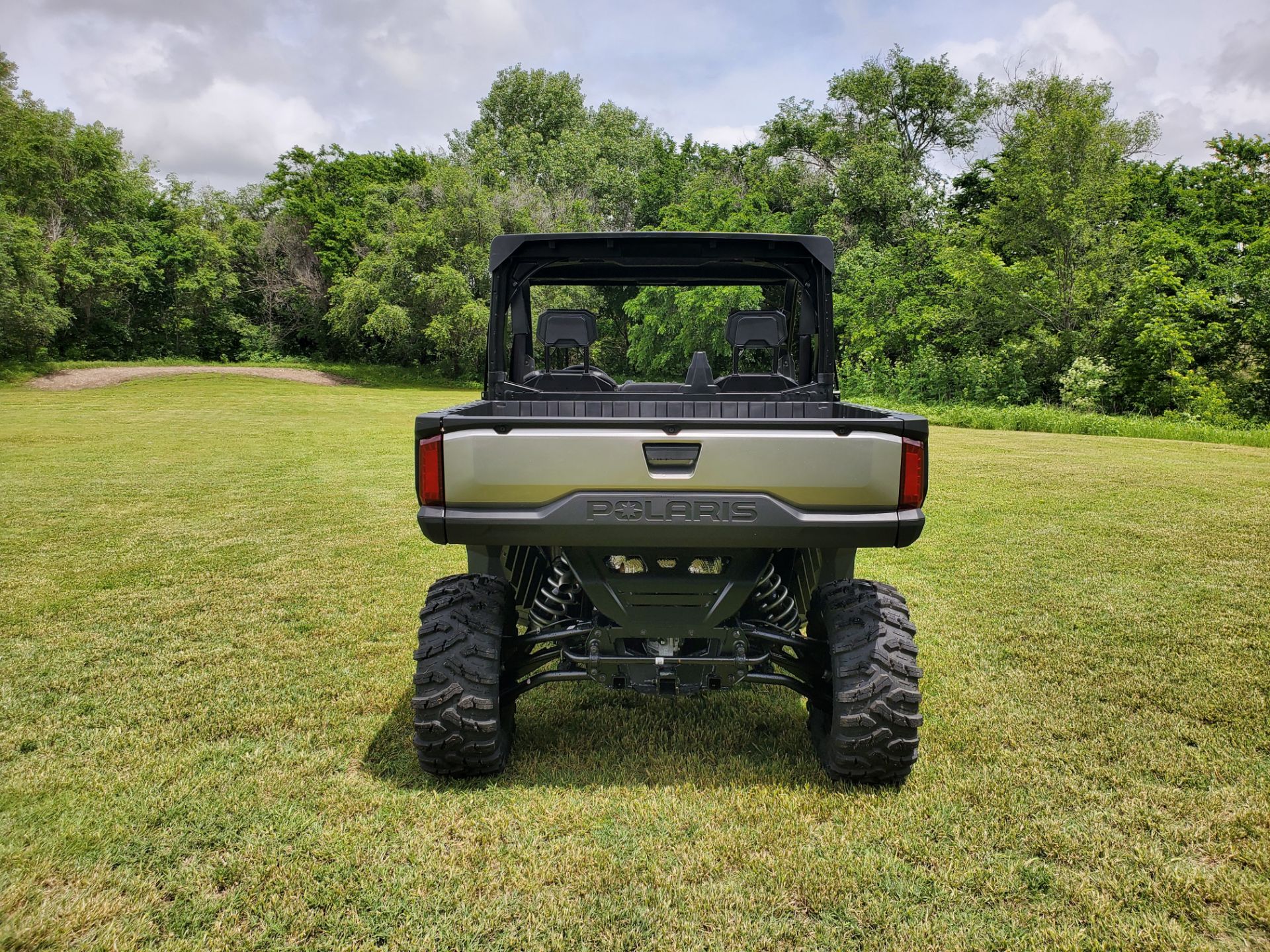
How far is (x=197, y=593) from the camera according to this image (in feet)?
18.6

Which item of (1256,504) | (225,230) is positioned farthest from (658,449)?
(225,230)

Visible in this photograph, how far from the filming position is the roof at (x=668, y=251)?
3549 mm

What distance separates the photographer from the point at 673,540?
2.74 metres

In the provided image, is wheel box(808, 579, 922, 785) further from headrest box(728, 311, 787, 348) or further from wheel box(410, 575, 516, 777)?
headrest box(728, 311, 787, 348)

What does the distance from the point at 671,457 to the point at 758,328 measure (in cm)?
164

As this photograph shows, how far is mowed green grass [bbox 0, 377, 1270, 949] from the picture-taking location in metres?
2.26

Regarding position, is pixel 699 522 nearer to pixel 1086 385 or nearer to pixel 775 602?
pixel 775 602

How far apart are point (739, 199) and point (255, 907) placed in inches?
1478

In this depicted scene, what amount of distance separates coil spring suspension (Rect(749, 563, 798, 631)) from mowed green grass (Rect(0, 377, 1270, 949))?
42 centimetres

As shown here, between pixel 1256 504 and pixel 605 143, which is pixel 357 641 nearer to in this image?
pixel 1256 504

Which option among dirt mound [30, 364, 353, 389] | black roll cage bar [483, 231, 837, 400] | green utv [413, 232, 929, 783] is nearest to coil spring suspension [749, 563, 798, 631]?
green utv [413, 232, 929, 783]

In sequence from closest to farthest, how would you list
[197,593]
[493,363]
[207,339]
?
[493,363] → [197,593] → [207,339]

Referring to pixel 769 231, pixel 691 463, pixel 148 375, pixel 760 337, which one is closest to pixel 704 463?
pixel 691 463

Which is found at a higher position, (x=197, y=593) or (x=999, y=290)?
(x=999, y=290)
